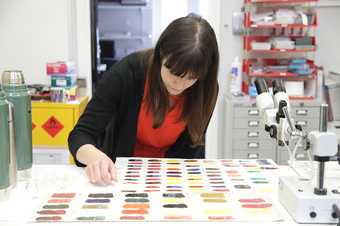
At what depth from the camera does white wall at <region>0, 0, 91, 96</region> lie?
334 cm

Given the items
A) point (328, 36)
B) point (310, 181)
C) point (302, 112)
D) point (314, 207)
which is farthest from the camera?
point (328, 36)

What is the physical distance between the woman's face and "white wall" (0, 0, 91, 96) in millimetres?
2032

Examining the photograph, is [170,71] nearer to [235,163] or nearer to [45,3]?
[235,163]

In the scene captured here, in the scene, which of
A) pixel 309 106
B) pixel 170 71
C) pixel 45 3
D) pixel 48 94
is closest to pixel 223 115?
pixel 309 106

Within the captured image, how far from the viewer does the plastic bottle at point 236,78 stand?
11.2ft

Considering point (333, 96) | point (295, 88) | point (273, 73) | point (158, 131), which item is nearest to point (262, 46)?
point (273, 73)

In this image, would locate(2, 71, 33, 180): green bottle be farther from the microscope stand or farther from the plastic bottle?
the plastic bottle

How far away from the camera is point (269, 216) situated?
112 centimetres

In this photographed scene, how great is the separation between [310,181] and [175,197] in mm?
356

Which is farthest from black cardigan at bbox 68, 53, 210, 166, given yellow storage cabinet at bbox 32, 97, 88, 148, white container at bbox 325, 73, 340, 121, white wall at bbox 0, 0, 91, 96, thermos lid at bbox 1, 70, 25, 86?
white container at bbox 325, 73, 340, 121

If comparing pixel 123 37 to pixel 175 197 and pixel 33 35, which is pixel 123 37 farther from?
pixel 175 197

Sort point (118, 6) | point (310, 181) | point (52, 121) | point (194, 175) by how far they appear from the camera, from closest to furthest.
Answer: point (310, 181) < point (194, 175) < point (52, 121) < point (118, 6)

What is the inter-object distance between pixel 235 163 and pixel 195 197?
1.30 feet

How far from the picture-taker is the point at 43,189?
130cm
